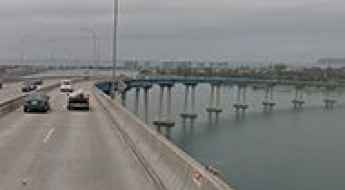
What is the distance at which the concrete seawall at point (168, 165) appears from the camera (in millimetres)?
8695

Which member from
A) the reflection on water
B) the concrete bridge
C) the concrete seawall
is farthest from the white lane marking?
the concrete bridge

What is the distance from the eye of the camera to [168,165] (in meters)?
12.3

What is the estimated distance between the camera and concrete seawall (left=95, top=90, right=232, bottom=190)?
342 inches

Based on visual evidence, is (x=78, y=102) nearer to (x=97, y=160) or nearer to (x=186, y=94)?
(x=97, y=160)

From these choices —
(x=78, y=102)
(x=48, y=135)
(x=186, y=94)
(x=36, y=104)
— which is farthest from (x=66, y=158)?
(x=186, y=94)

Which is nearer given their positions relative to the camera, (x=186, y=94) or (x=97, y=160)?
(x=97, y=160)

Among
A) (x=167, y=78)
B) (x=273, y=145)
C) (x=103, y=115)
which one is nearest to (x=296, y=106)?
(x=167, y=78)

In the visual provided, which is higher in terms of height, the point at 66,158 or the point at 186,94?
the point at 66,158

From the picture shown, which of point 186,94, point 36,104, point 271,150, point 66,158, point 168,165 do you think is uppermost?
point 168,165

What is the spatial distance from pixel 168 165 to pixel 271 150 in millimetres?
52750

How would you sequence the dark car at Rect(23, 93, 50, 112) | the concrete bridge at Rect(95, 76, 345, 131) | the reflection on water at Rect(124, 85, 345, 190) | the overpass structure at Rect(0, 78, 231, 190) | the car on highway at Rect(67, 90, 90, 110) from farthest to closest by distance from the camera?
the concrete bridge at Rect(95, 76, 345, 131) < the reflection on water at Rect(124, 85, 345, 190) < the car on highway at Rect(67, 90, 90, 110) < the dark car at Rect(23, 93, 50, 112) < the overpass structure at Rect(0, 78, 231, 190)

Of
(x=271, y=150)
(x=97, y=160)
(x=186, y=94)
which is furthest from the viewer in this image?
(x=186, y=94)

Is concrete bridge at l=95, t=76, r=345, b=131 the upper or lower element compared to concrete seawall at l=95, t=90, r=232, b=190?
lower

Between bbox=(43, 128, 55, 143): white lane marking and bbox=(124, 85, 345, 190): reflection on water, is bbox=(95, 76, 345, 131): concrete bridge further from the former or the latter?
bbox=(43, 128, 55, 143): white lane marking
